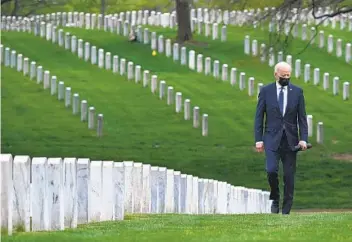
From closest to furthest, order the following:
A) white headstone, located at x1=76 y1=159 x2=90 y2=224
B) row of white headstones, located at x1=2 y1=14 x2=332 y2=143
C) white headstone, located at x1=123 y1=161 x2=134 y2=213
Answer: white headstone, located at x1=76 y1=159 x2=90 y2=224 < white headstone, located at x1=123 y1=161 x2=134 y2=213 < row of white headstones, located at x1=2 y1=14 x2=332 y2=143

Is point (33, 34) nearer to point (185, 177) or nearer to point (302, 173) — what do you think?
point (302, 173)

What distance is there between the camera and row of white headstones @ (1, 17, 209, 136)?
37.0m

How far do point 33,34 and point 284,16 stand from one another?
90.2 feet

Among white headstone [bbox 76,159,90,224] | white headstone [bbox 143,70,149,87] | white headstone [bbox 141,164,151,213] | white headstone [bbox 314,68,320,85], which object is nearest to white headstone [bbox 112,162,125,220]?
white headstone [bbox 76,159,90,224]

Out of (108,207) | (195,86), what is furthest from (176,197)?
(195,86)

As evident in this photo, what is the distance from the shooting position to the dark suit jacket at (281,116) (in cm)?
1521

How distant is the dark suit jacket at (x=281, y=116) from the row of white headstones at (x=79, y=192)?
1332mm

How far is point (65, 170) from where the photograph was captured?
11.3 meters

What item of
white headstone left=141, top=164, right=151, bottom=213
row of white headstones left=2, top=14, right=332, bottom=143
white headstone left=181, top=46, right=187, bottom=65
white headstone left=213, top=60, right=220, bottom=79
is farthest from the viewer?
white headstone left=181, top=46, right=187, bottom=65

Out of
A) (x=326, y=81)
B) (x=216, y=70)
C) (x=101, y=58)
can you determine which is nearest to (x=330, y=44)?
(x=216, y=70)

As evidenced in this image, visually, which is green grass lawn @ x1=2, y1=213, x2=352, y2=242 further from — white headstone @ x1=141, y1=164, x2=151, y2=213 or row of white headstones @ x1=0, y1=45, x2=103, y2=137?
row of white headstones @ x1=0, y1=45, x2=103, y2=137

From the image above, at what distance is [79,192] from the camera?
39.1ft

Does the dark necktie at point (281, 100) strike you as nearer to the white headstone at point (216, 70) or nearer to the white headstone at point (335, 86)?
the white headstone at point (335, 86)

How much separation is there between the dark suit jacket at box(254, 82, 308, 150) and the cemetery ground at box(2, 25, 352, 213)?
9886mm
